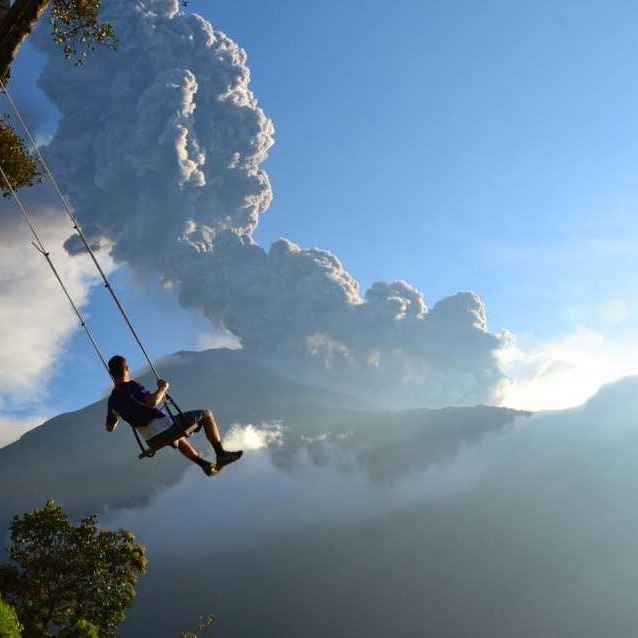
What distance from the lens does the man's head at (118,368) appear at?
9.10 m

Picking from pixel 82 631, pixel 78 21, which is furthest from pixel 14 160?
pixel 82 631

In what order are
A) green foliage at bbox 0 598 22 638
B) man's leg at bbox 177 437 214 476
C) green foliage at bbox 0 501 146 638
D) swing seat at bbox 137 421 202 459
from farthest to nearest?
green foliage at bbox 0 501 146 638 → man's leg at bbox 177 437 214 476 → swing seat at bbox 137 421 202 459 → green foliage at bbox 0 598 22 638

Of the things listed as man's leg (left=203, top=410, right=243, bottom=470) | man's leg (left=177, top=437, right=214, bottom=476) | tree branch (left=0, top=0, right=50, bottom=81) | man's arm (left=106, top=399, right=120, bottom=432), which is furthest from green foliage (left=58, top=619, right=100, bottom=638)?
tree branch (left=0, top=0, right=50, bottom=81)

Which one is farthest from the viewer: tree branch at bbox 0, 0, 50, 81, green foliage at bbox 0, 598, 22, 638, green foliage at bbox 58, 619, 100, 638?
green foliage at bbox 58, 619, 100, 638

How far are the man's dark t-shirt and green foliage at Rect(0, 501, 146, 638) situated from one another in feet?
57.7

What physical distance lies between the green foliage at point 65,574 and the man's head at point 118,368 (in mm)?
17795

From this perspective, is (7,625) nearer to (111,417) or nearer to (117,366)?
(111,417)

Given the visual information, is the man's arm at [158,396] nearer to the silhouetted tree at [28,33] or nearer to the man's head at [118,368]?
the man's head at [118,368]

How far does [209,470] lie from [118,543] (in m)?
18.2

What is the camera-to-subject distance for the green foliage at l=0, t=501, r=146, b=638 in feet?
77.3

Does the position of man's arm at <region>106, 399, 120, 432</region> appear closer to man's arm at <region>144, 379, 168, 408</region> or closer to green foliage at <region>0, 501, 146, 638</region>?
man's arm at <region>144, 379, 168, 408</region>

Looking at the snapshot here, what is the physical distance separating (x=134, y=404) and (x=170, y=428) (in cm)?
63

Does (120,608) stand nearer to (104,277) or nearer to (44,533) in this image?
(44,533)

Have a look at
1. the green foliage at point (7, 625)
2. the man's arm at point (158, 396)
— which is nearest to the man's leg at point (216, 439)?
the man's arm at point (158, 396)
